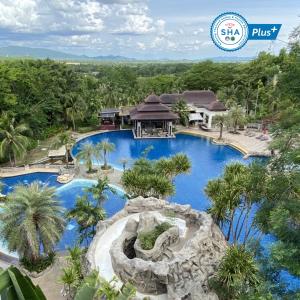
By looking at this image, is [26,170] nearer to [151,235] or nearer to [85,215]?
[85,215]

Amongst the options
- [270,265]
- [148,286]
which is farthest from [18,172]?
[270,265]

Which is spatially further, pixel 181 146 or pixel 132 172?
pixel 181 146

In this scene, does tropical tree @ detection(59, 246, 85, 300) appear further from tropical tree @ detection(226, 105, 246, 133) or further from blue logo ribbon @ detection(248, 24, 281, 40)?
tropical tree @ detection(226, 105, 246, 133)

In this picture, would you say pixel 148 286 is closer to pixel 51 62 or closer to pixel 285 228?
pixel 285 228

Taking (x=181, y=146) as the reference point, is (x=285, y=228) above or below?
above

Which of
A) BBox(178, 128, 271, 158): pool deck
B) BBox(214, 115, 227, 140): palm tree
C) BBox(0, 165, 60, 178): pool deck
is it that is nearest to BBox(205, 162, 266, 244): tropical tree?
BBox(178, 128, 271, 158): pool deck

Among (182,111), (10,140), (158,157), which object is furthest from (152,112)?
(10,140)

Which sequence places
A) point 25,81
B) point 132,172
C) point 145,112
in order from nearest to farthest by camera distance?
point 132,172 < point 25,81 < point 145,112

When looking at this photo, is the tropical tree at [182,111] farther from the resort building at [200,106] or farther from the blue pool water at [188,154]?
the blue pool water at [188,154]
